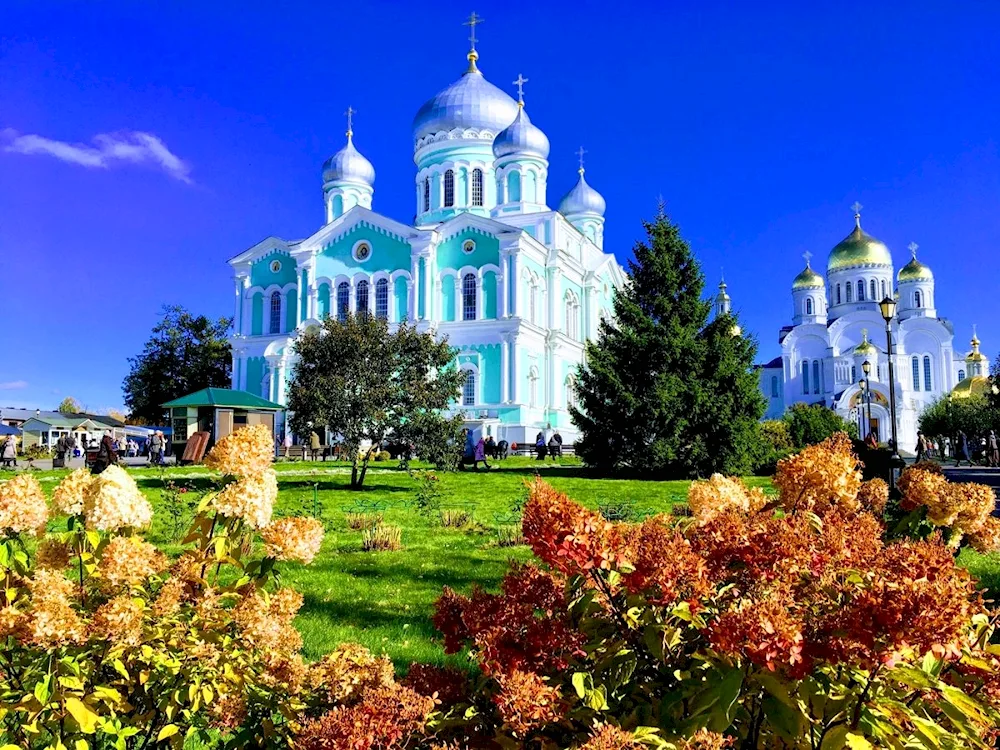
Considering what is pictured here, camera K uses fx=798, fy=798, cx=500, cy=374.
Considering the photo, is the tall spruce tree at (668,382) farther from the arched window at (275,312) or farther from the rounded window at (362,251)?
the arched window at (275,312)

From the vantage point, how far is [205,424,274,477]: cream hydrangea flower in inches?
96.6

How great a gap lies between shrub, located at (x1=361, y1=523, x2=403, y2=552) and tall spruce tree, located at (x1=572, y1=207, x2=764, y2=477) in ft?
39.1

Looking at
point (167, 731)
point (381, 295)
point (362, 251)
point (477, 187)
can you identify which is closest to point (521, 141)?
point (477, 187)

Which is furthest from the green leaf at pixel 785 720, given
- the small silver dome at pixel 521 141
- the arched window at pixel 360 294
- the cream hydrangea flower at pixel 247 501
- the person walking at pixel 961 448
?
the small silver dome at pixel 521 141

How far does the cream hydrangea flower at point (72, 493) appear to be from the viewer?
8.00ft

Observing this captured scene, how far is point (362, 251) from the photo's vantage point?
123ft

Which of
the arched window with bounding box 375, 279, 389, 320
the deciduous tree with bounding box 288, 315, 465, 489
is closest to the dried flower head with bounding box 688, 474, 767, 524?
the deciduous tree with bounding box 288, 315, 465, 489

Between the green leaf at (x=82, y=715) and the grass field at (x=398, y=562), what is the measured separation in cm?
97

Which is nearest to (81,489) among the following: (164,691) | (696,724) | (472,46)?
(164,691)

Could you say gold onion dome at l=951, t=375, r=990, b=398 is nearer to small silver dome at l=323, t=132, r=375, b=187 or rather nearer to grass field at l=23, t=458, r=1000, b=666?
small silver dome at l=323, t=132, r=375, b=187

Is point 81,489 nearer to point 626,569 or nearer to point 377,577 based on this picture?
point 626,569

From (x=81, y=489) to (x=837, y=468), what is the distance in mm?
2310

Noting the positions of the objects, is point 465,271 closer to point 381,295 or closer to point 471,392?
point 381,295

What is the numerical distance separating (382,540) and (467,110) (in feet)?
118
